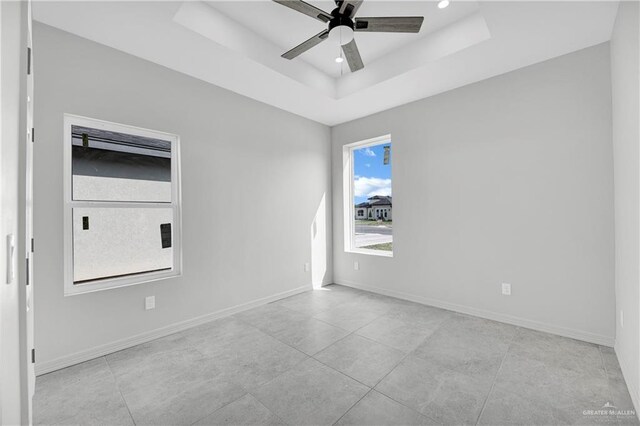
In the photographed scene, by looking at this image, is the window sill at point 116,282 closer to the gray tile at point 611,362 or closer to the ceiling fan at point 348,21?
the ceiling fan at point 348,21

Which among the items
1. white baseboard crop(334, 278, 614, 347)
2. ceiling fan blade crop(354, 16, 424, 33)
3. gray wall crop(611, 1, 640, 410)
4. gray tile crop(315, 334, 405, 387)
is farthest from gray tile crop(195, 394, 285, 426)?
ceiling fan blade crop(354, 16, 424, 33)

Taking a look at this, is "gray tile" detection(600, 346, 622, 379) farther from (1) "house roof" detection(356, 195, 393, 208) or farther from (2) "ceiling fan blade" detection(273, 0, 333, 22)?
(2) "ceiling fan blade" detection(273, 0, 333, 22)

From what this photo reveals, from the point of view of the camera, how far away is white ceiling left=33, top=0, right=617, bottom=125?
2.28 meters

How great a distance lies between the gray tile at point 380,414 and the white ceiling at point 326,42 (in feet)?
9.74

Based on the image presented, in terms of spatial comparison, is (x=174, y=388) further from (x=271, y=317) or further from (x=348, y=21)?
(x=348, y=21)

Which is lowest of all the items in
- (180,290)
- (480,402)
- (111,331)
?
(480,402)

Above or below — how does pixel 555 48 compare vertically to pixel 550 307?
above

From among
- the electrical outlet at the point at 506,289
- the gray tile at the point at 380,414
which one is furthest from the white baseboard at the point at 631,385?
the gray tile at the point at 380,414

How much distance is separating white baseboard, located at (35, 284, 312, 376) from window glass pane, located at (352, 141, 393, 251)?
6.19ft

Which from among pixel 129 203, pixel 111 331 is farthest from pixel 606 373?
pixel 129 203

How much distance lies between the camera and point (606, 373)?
2.18 metres

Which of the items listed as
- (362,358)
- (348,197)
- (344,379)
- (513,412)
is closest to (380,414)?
(344,379)

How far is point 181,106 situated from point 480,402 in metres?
3.73

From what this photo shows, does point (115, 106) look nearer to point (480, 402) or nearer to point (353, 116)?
point (353, 116)
